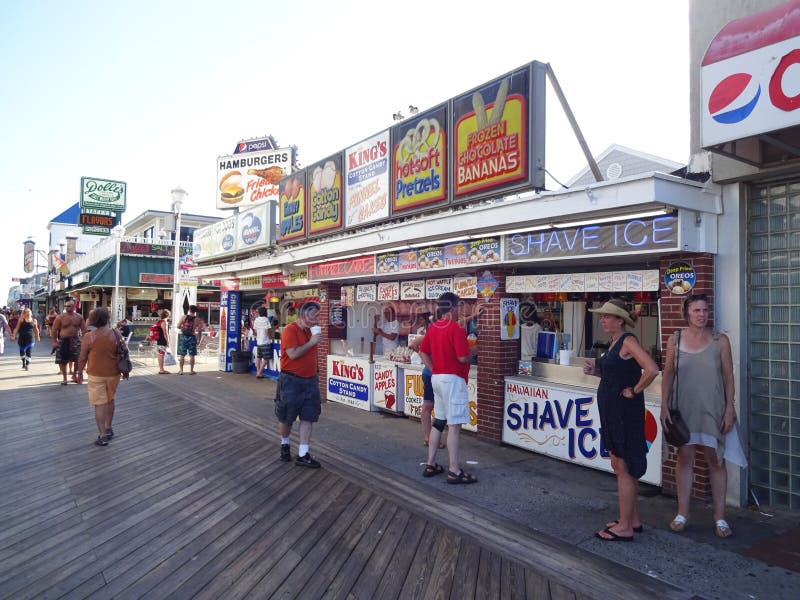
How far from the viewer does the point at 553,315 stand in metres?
7.73

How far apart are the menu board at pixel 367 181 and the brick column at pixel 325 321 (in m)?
1.53

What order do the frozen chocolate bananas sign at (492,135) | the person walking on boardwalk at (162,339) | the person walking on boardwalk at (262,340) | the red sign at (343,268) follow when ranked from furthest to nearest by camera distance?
1. the person walking on boardwalk at (162,339)
2. the person walking on boardwalk at (262,340)
3. the red sign at (343,268)
4. the frozen chocolate bananas sign at (492,135)

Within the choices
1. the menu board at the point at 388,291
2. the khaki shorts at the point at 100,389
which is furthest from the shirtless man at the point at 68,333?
the menu board at the point at 388,291

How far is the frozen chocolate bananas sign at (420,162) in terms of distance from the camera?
302 inches

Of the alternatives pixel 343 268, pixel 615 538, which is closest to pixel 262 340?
pixel 343 268

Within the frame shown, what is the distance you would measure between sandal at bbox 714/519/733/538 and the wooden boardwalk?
3.49 feet

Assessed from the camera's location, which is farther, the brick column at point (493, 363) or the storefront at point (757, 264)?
the brick column at point (493, 363)

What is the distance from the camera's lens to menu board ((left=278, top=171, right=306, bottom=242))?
442 inches

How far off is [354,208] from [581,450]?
5645 mm

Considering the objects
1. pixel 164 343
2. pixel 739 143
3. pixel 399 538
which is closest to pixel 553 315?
pixel 739 143

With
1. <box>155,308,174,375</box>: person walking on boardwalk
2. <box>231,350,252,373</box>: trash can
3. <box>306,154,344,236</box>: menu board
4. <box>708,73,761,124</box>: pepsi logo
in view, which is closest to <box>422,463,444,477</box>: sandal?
<box>708,73,761,124</box>: pepsi logo

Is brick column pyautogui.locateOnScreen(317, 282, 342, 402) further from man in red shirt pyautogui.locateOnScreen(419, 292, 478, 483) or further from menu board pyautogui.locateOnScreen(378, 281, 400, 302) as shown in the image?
man in red shirt pyautogui.locateOnScreen(419, 292, 478, 483)

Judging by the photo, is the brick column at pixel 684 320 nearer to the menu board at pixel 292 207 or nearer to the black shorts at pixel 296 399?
the black shorts at pixel 296 399

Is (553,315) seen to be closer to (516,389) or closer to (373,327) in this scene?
(516,389)
